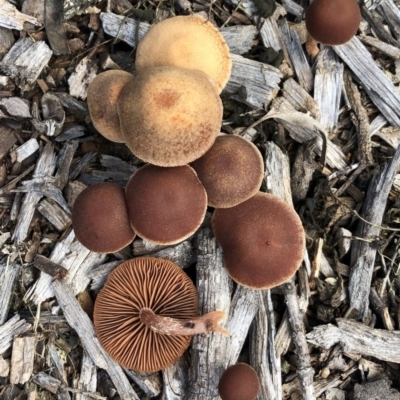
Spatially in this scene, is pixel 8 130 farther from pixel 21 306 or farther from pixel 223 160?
pixel 223 160

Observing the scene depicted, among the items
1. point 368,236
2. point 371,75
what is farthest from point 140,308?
point 371,75

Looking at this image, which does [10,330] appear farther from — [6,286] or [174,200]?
[174,200]

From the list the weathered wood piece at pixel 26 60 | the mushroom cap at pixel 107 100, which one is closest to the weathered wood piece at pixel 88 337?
the mushroom cap at pixel 107 100

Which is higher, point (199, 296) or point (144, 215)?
point (144, 215)

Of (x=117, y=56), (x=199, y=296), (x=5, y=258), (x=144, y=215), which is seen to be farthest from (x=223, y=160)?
(x=5, y=258)

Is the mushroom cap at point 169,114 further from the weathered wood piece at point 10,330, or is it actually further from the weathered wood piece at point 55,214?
the weathered wood piece at point 10,330

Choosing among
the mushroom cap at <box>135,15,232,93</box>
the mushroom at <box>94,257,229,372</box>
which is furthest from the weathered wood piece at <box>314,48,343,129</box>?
the mushroom at <box>94,257,229,372</box>

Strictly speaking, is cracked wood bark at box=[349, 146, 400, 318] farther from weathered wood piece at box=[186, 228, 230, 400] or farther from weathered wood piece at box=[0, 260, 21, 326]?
weathered wood piece at box=[0, 260, 21, 326]
